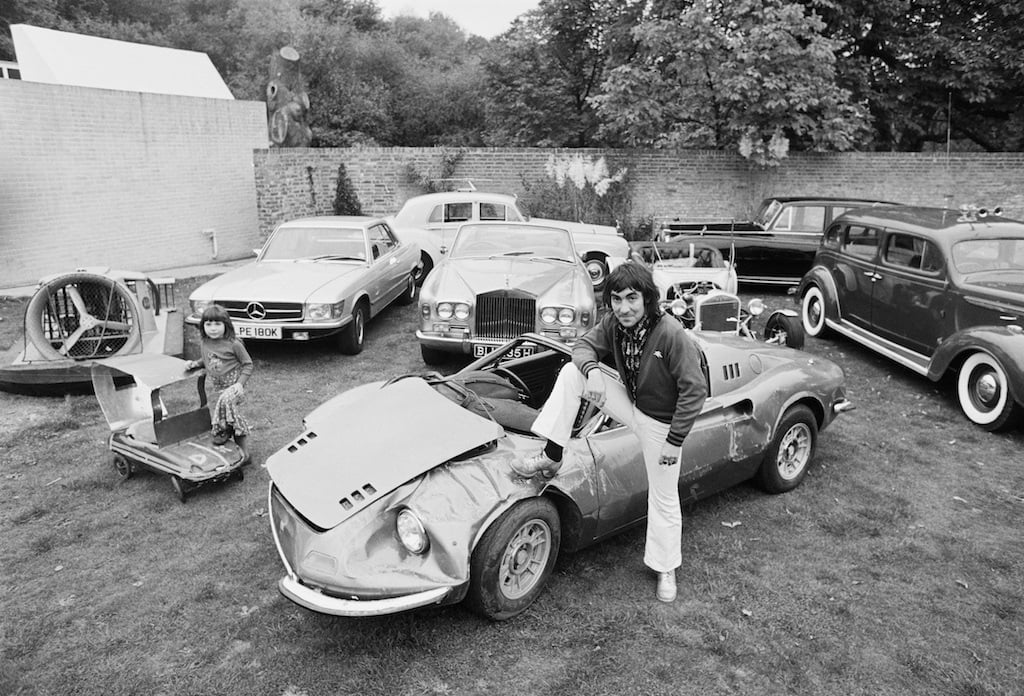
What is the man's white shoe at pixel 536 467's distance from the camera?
3.58 m

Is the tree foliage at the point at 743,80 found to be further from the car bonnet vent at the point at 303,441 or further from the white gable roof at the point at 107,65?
the car bonnet vent at the point at 303,441

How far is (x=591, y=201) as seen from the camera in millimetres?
16500

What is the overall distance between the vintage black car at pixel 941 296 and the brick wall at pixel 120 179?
1260cm

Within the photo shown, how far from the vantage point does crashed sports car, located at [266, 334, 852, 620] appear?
3.26 meters

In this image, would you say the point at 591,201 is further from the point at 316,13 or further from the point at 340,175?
the point at 316,13

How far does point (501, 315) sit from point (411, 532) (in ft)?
13.9

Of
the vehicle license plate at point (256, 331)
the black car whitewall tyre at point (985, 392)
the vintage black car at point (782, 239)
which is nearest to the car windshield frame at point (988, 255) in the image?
the black car whitewall tyre at point (985, 392)

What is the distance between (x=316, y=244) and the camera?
9.20m

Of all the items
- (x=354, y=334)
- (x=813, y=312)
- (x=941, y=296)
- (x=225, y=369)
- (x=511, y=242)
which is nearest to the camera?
(x=225, y=369)

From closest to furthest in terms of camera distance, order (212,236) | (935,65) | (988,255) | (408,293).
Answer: (988,255)
(408,293)
(212,236)
(935,65)

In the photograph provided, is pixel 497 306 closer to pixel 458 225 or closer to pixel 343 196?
pixel 458 225

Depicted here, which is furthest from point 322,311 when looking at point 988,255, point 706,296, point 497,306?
point 988,255

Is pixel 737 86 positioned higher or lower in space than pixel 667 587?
higher

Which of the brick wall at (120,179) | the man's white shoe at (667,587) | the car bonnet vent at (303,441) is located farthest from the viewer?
the brick wall at (120,179)
